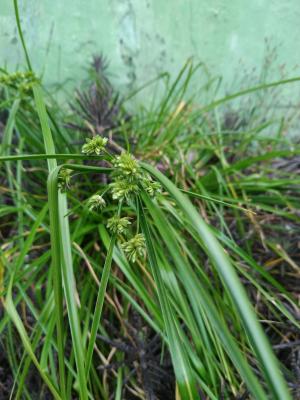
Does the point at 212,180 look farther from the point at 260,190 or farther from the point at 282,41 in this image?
the point at 282,41

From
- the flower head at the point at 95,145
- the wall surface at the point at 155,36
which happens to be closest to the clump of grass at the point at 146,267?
the flower head at the point at 95,145

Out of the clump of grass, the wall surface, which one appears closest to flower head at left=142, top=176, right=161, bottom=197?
the clump of grass

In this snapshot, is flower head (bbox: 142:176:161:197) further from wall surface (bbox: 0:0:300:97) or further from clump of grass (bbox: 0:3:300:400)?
wall surface (bbox: 0:0:300:97)

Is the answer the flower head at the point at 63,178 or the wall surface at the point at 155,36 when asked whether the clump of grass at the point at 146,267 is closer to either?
the flower head at the point at 63,178

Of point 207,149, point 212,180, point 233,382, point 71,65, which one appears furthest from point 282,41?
point 233,382

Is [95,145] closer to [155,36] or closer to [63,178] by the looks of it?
[63,178]
